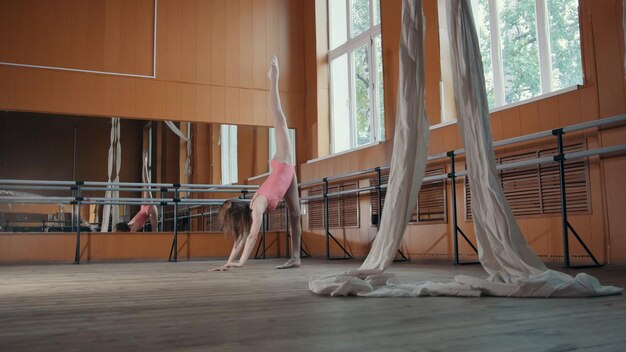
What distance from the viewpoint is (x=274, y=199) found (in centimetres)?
463

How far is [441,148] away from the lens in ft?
18.3

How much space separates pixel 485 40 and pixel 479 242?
3856 mm

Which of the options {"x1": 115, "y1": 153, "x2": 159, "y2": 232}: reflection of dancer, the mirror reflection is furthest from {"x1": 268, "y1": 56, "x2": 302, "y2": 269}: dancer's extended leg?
{"x1": 115, "y1": 153, "x2": 159, "y2": 232}: reflection of dancer

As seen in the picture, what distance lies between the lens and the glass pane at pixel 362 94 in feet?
24.6

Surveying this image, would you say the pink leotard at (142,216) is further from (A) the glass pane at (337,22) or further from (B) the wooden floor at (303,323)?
(B) the wooden floor at (303,323)

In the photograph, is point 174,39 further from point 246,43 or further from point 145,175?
point 145,175

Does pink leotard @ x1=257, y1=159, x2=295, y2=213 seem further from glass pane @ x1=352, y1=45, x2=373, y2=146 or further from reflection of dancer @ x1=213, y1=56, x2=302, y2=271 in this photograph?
glass pane @ x1=352, y1=45, x2=373, y2=146

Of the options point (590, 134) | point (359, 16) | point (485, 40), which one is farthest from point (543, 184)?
point (359, 16)

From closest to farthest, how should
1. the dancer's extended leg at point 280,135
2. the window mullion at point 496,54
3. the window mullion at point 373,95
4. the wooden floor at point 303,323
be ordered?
the wooden floor at point 303,323 → the dancer's extended leg at point 280,135 → the window mullion at point 496,54 → the window mullion at point 373,95

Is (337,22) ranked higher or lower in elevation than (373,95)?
higher

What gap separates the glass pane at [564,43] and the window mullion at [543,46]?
4 cm

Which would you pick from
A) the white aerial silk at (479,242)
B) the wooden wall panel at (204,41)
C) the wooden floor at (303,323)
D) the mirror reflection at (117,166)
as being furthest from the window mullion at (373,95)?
the wooden floor at (303,323)

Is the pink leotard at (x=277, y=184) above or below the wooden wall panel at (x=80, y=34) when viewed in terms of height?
below

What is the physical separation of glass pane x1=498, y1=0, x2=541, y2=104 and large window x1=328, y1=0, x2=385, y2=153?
1.96m
